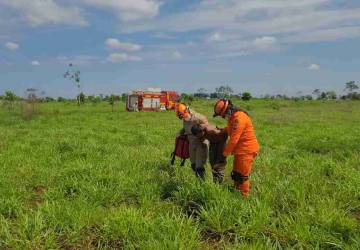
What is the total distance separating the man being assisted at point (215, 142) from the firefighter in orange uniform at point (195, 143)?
129 mm

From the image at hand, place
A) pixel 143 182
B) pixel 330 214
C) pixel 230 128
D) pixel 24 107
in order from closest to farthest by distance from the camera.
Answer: pixel 330 214
pixel 230 128
pixel 143 182
pixel 24 107

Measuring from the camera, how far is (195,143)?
7.93 meters

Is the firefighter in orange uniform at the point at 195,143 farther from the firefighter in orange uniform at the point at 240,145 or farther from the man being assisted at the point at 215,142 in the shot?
the firefighter in orange uniform at the point at 240,145

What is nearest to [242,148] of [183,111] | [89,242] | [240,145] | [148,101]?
[240,145]

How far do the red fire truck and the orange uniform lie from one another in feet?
122

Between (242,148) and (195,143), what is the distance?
51.3 inches

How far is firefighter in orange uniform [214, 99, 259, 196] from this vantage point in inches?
262

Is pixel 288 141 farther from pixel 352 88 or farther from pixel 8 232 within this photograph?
pixel 352 88

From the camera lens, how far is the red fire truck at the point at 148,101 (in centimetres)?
4531

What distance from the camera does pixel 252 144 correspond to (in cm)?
685

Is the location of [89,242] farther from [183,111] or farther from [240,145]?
[183,111]

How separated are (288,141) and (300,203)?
32.4 ft

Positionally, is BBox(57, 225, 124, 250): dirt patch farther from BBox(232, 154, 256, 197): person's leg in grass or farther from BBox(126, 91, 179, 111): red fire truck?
BBox(126, 91, 179, 111): red fire truck

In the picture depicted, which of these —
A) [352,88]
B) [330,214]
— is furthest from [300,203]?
[352,88]
